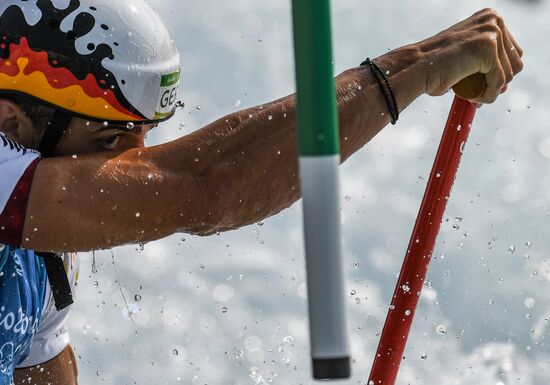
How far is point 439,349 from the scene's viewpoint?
659cm

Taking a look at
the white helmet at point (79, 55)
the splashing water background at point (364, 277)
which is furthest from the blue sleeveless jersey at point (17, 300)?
the splashing water background at point (364, 277)

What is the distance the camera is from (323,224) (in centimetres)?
183

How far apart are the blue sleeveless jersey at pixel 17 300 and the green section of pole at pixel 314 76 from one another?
6.03ft

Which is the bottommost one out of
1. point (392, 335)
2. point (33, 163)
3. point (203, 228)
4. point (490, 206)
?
point (490, 206)

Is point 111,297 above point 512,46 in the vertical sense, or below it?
below

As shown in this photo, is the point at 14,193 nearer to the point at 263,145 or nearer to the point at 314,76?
the point at 263,145

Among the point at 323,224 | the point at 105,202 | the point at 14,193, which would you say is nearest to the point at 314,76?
A: the point at 323,224

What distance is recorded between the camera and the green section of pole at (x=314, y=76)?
1786 mm

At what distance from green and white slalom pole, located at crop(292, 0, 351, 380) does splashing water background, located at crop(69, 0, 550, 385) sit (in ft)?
14.0

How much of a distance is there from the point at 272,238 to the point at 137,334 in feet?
4.32

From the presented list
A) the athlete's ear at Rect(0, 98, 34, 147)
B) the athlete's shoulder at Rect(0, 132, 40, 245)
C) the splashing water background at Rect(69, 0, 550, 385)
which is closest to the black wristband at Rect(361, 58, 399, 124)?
the athlete's shoulder at Rect(0, 132, 40, 245)

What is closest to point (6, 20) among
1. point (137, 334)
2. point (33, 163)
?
point (33, 163)

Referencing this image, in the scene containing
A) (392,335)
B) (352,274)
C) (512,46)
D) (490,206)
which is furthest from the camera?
(490,206)

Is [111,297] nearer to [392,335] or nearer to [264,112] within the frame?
[392,335]
